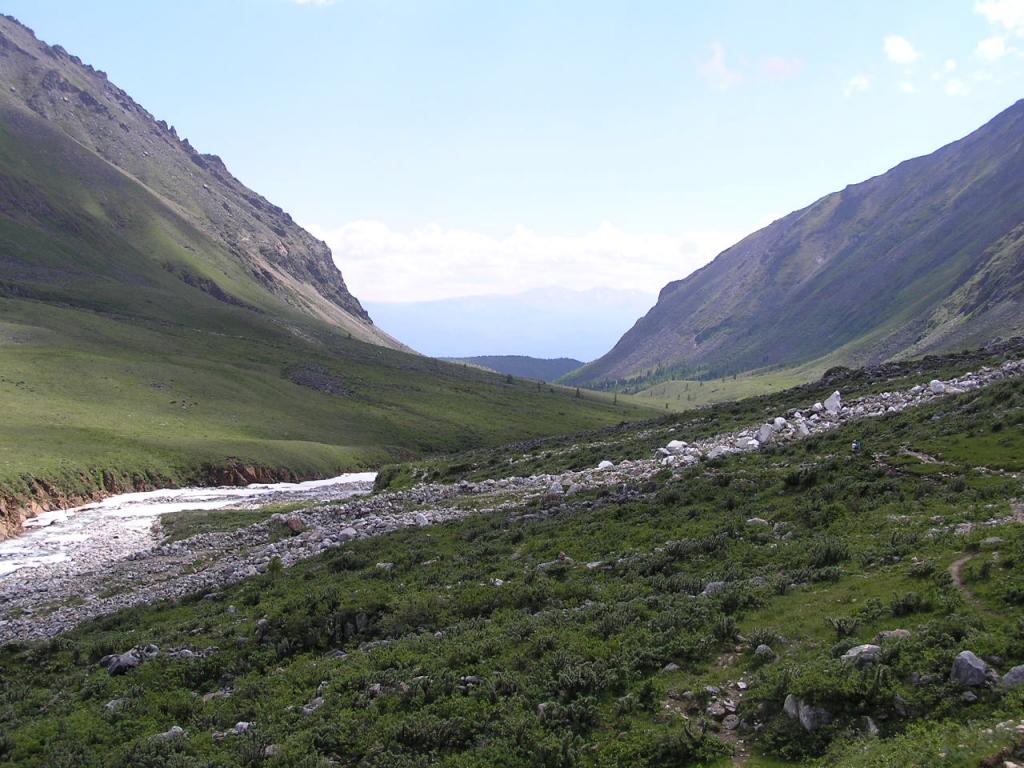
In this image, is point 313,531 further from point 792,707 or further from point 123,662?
point 792,707

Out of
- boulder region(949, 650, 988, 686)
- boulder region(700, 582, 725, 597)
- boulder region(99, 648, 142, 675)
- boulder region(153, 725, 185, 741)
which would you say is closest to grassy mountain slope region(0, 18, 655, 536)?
boulder region(99, 648, 142, 675)

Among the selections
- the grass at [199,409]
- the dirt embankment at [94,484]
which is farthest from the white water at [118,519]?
the grass at [199,409]

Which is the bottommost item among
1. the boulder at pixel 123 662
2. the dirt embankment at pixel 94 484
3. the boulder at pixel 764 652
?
the boulder at pixel 764 652

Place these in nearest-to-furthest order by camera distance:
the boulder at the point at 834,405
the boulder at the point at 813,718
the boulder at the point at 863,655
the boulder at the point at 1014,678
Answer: the boulder at the point at 1014,678 → the boulder at the point at 813,718 → the boulder at the point at 863,655 → the boulder at the point at 834,405

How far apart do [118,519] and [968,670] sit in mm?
56274

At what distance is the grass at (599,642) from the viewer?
12023 millimetres

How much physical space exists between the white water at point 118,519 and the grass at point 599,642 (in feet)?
65.7

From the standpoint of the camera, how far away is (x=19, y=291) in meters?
153

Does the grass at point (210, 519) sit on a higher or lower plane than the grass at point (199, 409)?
lower

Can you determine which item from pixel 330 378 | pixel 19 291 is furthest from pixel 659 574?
pixel 19 291

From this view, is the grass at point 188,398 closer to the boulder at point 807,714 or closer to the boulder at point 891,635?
the boulder at point 807,714

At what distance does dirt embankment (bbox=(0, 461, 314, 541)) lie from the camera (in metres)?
50.6

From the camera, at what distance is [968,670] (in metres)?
11.3

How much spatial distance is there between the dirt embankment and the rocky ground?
511 inches
